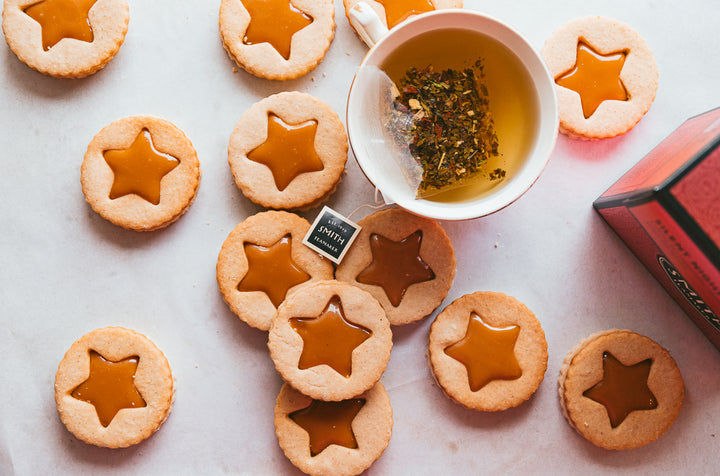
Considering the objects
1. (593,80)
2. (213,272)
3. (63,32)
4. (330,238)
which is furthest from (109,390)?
(593,80)

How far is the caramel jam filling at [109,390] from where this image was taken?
63.9 inches

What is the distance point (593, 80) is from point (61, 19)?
165 cm

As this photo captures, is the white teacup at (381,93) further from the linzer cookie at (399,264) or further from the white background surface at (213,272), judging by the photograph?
the white background surface at (213,272)

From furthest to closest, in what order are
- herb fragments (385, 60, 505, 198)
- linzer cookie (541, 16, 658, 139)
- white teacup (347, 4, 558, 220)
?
linzer cookie (541, 16, 658, 139) → herb fragments (385, 60, 505, 198) → white teacup (347, 4, 558, 220)

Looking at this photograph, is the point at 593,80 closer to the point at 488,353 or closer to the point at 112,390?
the point at 488,353

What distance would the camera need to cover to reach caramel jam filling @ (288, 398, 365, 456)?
1622 mm

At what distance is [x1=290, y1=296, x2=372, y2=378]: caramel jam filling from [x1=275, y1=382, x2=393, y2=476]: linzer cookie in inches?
5.2

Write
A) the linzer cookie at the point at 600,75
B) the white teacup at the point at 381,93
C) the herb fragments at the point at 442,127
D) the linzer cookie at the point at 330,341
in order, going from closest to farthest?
the white teacup at the point at 381,93 < the herb fragments at the point at 442,127 < the linzer cookie at the point at 330,341 < the linzer cookie at the point at 600,75

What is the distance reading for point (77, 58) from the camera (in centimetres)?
169

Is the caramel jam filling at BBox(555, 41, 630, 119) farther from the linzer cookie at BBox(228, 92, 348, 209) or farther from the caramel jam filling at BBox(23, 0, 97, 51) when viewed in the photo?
the caramel jam filling at BBox(23, 0, 97, 51)

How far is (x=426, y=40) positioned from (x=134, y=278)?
3.69 ft

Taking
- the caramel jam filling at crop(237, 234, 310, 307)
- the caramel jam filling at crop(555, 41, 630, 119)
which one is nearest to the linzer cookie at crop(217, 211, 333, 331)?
the caramel jam filling at crop(237, 234, 310, 307)

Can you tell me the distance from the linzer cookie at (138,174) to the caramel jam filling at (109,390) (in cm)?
43

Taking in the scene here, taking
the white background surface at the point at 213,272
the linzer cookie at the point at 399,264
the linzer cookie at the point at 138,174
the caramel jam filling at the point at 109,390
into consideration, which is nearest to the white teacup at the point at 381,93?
the linzer cookie at the point at 399,264
